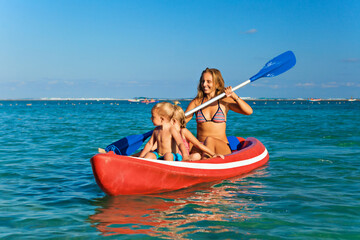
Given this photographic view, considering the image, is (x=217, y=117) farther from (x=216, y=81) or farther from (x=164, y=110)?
(x=164, y=110)

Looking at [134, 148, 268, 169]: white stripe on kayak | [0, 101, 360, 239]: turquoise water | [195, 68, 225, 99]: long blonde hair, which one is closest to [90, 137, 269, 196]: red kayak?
[134, 148, 268, 169]: white stripe on kayak

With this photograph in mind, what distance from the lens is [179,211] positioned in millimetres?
4285

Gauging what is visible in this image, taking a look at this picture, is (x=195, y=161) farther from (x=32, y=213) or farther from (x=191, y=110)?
(x=32, y=213)

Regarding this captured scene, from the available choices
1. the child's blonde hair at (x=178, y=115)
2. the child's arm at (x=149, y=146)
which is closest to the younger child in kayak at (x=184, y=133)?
the child's blonde hair at (x=178, y=115)

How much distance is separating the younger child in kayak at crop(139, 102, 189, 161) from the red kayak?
0.84 feet

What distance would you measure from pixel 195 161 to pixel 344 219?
2.04 metres

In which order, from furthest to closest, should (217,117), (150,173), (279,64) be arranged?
(279,64), (217,117), (150,173)

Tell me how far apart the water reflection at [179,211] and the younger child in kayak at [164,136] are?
0.54m

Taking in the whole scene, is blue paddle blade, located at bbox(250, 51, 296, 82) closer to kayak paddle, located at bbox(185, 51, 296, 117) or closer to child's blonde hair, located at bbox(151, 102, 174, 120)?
kayak paddle, located at bbox(185, 51, 296, 117)

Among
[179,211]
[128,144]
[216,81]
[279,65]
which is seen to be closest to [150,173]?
[179,211]

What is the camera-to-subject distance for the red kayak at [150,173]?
4.45 m

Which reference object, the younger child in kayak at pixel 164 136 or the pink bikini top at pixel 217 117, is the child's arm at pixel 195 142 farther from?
the pink bikini top at pixel 217 117

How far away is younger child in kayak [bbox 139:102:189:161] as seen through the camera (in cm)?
509

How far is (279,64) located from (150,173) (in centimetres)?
416
